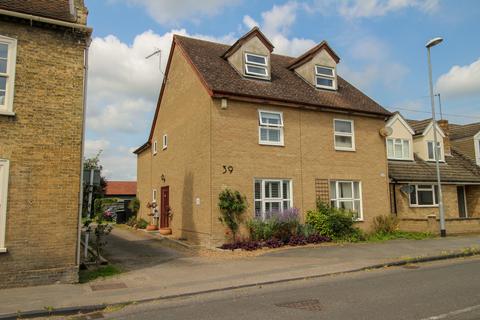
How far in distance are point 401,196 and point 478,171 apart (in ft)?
25.1

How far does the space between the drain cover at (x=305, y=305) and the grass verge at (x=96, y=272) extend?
17.5ft

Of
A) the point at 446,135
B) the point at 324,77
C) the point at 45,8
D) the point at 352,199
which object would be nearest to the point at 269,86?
the point at 324,77

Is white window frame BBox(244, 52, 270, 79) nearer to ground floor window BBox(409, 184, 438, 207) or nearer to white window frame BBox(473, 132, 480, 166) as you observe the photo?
ground floor window BBox(409, 184, 438, 207)

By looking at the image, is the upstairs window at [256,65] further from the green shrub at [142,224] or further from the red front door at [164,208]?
the green shrub at [142,224]

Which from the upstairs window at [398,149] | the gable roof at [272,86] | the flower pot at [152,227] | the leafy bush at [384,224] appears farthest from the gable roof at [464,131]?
the flower pot at [152,227]

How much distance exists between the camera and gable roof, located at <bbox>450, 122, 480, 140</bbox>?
92.0 ft

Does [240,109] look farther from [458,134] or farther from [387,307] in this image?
[458,134]

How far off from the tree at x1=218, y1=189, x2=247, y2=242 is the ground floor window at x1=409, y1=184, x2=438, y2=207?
11035 millimetres

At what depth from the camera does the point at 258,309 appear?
23.5 ft

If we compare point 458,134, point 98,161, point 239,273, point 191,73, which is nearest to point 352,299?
point 239,273

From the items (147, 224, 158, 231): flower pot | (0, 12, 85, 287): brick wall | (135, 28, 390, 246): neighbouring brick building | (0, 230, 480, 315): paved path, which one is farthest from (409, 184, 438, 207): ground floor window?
(0, 12, 85, 287): brick wall

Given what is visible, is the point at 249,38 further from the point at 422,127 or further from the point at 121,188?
the point at 121,188

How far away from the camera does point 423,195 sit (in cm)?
2255

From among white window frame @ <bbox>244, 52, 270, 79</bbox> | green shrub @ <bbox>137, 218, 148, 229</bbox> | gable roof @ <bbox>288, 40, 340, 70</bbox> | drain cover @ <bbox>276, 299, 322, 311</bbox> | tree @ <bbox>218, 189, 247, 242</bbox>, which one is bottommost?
drain cover @ <bbox>276, 299, 322, 311</bbox>
